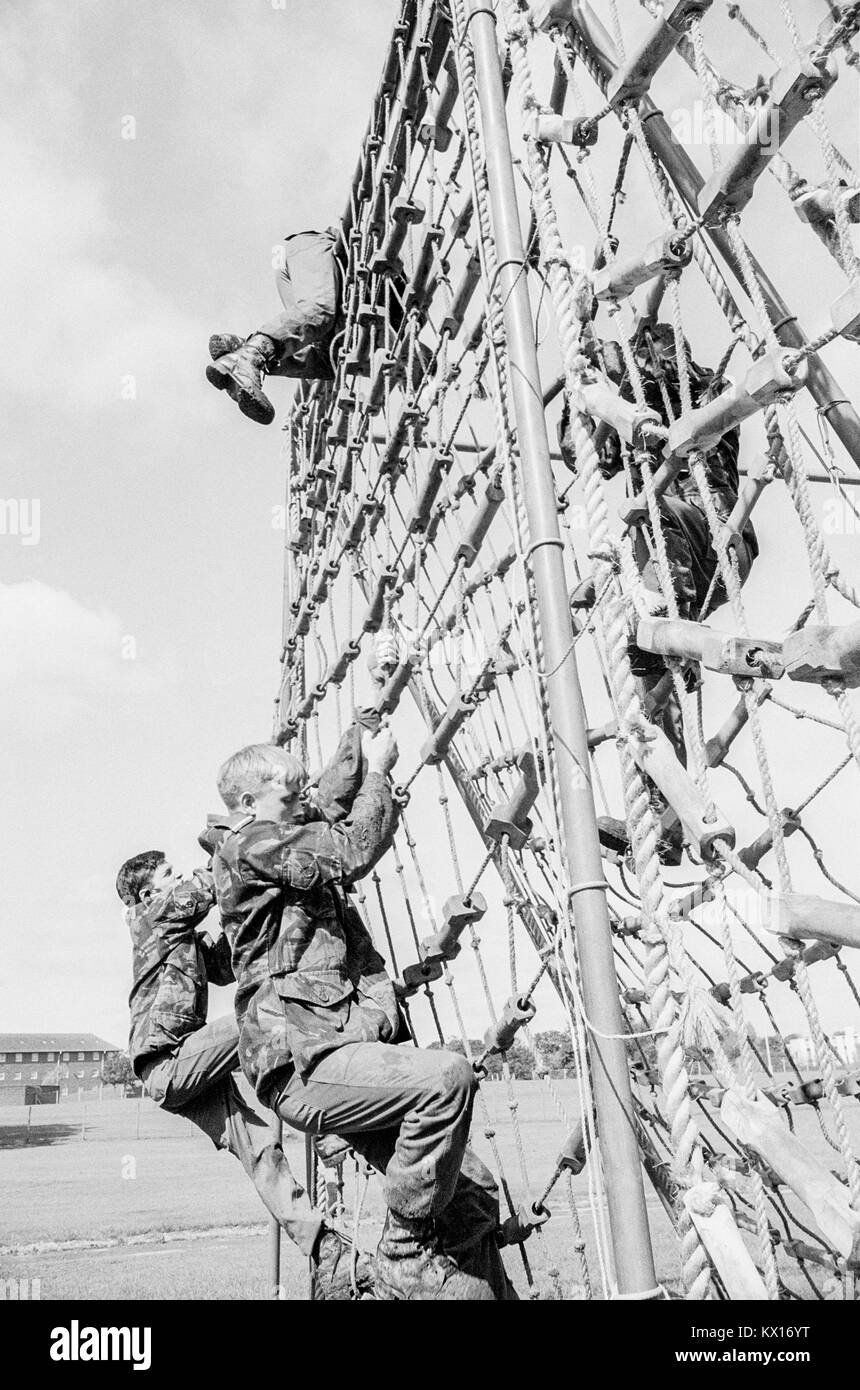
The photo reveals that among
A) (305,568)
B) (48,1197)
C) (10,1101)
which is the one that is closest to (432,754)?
(305,568)

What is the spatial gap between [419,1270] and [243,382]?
3.06m

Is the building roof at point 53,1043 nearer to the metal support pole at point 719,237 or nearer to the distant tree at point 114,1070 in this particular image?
the distant tree at point 114,1070

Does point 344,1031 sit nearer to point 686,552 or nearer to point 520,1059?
point 686,552

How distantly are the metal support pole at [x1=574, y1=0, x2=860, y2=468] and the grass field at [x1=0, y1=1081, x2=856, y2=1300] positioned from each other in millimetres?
2348

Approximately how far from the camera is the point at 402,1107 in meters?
2.02

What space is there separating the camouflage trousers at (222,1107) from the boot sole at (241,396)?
2138 mm

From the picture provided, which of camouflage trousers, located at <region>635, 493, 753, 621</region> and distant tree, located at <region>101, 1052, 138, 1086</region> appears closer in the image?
camouflage trousers, located at <region>635, 493, 753, 621</region>

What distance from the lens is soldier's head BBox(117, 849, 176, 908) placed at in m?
3.71

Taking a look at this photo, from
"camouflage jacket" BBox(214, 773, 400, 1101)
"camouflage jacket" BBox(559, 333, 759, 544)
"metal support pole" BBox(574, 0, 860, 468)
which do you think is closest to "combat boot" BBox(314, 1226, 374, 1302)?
"camouflage jacket" BBox(214, 773, 400, 1101)

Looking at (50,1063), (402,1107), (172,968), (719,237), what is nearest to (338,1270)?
(172,968)

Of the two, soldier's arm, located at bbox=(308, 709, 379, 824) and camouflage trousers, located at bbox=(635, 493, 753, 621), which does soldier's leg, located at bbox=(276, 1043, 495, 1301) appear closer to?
soldier's arm, located at bbox=(308, 709, 379, 824)

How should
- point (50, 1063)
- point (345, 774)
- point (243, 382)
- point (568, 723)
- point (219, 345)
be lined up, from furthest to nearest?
point (50, 1063) < point (219, 345) < point (243, 382) < point (345, 774) < point (568, 723)

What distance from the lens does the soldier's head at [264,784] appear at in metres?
2.49
